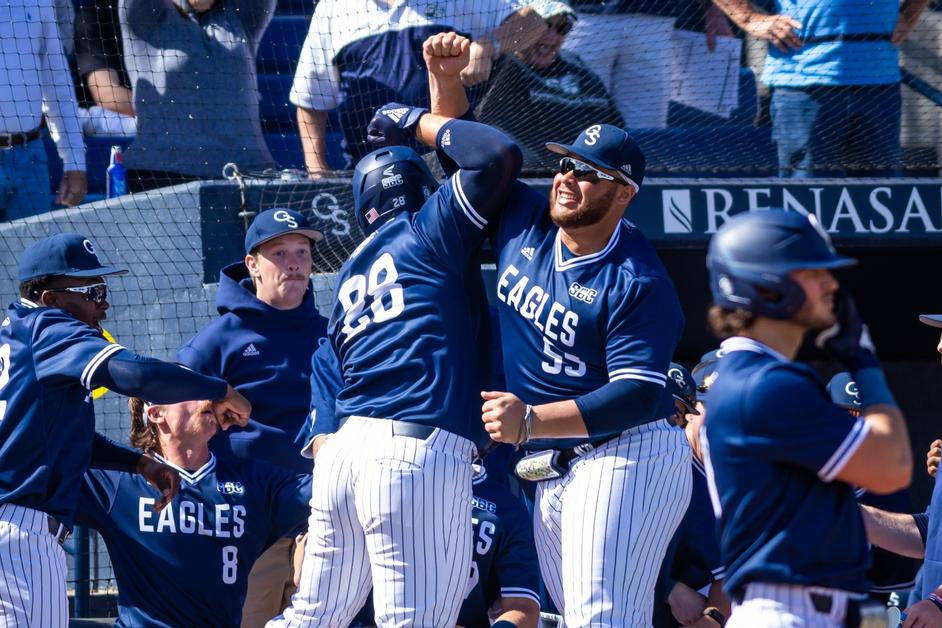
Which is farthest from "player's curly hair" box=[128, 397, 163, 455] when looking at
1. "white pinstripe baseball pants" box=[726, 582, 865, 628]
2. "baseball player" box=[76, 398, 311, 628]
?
"white pinstripe baseball pants" box=[726, 582, 865, 628]

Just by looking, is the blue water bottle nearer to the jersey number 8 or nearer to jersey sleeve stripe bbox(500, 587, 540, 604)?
the jersey number 8

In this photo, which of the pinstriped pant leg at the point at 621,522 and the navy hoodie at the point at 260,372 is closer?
the pinstriped pant leg at the point at 621,522

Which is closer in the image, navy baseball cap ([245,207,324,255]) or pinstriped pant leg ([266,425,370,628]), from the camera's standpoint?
pinstriped pant leg ([266,425,370,628])

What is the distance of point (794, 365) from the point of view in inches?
95.7

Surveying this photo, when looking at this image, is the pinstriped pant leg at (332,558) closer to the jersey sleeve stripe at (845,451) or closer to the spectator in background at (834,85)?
the jersey sleeve stripe at (845,451)

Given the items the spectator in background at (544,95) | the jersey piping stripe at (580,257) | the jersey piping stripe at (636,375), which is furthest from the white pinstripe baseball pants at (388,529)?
the spectator in background at (544,95)

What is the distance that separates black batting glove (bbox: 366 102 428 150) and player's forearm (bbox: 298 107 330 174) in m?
2.28

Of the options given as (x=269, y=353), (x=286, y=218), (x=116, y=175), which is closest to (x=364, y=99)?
(x=116, y=175)

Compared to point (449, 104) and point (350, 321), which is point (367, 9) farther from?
point (350, 321)

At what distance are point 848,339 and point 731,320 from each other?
21 cm

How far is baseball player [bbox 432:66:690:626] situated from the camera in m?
3.31

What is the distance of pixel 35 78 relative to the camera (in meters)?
6.09

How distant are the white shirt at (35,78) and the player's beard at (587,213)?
3.32 meters

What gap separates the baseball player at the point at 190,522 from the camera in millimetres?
4070
